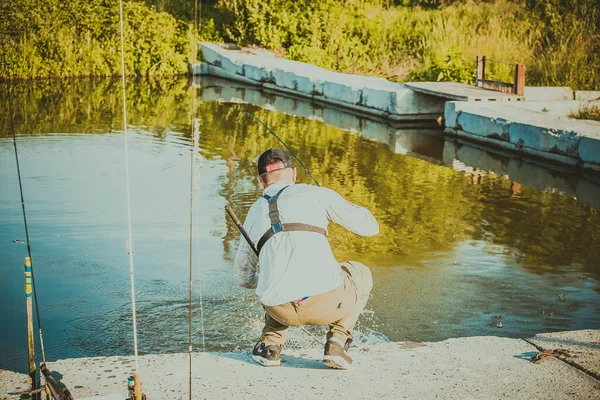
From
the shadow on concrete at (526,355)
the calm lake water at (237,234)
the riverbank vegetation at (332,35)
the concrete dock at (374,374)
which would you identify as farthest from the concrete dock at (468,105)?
the concrete dock at (374,374)

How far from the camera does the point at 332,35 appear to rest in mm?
22000

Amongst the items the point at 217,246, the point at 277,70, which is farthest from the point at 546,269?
the point at 277,70

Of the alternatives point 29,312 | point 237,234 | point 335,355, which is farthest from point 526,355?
point 237,234

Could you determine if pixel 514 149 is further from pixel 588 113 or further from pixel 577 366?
pixel 577 366

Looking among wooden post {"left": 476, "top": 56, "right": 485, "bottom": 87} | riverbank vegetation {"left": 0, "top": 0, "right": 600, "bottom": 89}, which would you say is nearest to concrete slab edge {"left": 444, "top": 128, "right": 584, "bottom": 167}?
wooden post {"left": 476, "top": 56, "right": 485, "bottom": 87}

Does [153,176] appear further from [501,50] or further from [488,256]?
[501,50]

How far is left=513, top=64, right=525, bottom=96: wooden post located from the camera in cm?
1420

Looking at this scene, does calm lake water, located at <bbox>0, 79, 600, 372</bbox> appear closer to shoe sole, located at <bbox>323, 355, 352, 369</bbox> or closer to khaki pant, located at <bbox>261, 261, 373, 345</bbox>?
khaki pant, located at <bbox>261, 261, 373, 345</bbox>

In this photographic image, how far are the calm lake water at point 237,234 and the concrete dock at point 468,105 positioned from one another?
0.37m

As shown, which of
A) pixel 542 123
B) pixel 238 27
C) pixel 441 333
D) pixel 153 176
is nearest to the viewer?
pixel 441 333

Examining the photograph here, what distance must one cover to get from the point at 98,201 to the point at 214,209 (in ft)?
4.41

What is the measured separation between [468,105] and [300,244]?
10.1 metres

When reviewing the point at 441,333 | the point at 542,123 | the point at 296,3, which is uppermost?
the point at 296,3

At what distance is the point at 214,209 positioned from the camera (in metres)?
9.00
